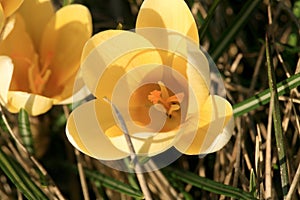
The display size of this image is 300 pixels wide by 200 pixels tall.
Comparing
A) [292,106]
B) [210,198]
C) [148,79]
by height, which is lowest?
[210,198]

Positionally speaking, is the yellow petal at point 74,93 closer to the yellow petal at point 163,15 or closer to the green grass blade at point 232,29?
the yellow petal at point 163,15

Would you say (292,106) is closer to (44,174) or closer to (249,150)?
(249,150)

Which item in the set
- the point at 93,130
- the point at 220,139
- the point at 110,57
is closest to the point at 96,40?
the point at 110,57

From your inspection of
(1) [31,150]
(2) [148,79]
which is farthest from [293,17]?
(1) [31,150]

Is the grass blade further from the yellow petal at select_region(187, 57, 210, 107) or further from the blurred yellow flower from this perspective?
the blurred yellow flower

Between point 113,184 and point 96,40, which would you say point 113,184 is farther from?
point 96,40

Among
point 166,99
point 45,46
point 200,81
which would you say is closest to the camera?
point 200,81
